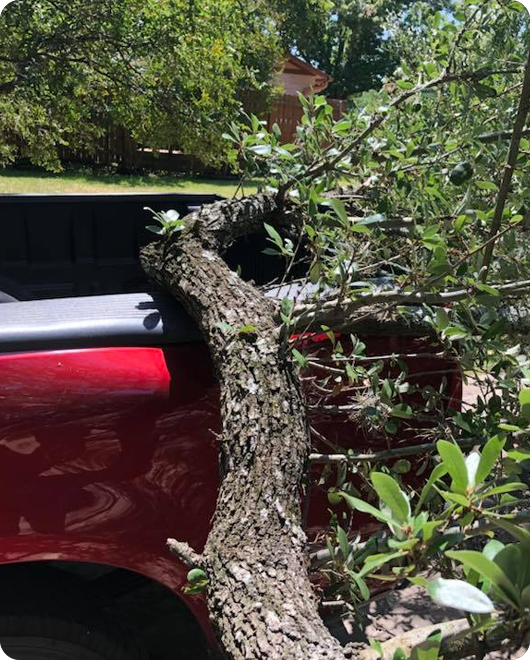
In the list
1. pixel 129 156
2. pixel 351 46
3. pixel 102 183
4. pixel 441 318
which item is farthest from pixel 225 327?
pixel 351 46

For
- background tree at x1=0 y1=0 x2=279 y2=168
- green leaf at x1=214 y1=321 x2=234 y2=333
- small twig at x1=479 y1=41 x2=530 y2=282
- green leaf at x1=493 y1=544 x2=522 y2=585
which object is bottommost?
green leaf at x1=493 y1=544 x2=522 y2=585

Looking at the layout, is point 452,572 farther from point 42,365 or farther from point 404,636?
point 42,365

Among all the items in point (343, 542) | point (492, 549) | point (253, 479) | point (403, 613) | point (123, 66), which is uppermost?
point (123, 66)

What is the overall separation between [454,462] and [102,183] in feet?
44.8

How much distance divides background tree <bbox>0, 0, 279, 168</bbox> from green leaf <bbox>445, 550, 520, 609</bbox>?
476cm

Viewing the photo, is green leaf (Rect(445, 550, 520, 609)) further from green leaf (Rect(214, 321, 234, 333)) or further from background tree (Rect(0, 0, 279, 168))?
background tree (Rect(0, 0, 279, 168))

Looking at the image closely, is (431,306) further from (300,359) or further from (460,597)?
(460,597)

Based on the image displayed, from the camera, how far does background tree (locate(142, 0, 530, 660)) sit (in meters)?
1.03

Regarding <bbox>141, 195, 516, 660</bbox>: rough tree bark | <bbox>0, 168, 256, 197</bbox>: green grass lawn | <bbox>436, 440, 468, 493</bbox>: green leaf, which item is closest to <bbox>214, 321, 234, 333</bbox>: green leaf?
<bbox>141, 195, 516, 660</bbox>: rough tree bark

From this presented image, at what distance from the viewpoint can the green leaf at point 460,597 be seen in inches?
31.2

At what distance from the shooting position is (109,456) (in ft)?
5.74

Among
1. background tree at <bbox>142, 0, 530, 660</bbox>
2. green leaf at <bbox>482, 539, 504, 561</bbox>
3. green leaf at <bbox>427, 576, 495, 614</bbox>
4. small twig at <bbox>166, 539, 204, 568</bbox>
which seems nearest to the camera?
green leaf at <bbox>427, 576, 495, 614</bbox>

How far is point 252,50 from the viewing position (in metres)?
7.39

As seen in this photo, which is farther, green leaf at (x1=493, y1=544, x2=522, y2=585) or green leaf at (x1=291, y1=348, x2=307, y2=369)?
green leaf at (x1=291, y1=348, x2=307, y2=369)
